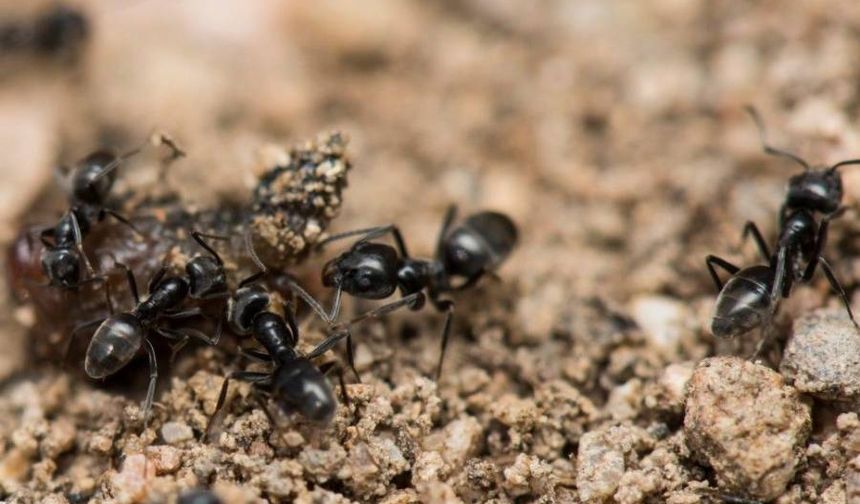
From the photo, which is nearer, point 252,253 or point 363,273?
point 252,253

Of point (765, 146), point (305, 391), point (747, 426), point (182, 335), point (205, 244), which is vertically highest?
point (765, 146)

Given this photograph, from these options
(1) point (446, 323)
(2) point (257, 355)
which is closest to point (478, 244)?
(1) point (446, 323)

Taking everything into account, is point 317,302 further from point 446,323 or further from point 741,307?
point 741,307

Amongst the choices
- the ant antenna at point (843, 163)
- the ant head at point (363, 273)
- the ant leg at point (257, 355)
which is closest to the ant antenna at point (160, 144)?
the ant head at point (363, 273)

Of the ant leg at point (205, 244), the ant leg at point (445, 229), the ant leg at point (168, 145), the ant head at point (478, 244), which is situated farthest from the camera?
the ant leg at point (445, 229)

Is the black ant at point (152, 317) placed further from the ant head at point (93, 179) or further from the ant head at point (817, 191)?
the ant head at point (817, 191)

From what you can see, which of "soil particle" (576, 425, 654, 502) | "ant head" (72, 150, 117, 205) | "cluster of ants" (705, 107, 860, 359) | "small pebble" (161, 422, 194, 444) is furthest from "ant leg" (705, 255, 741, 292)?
"ant head" (72, 150, 117, 205)

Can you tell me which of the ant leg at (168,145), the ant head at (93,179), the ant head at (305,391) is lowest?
the ant head at (305,391)
